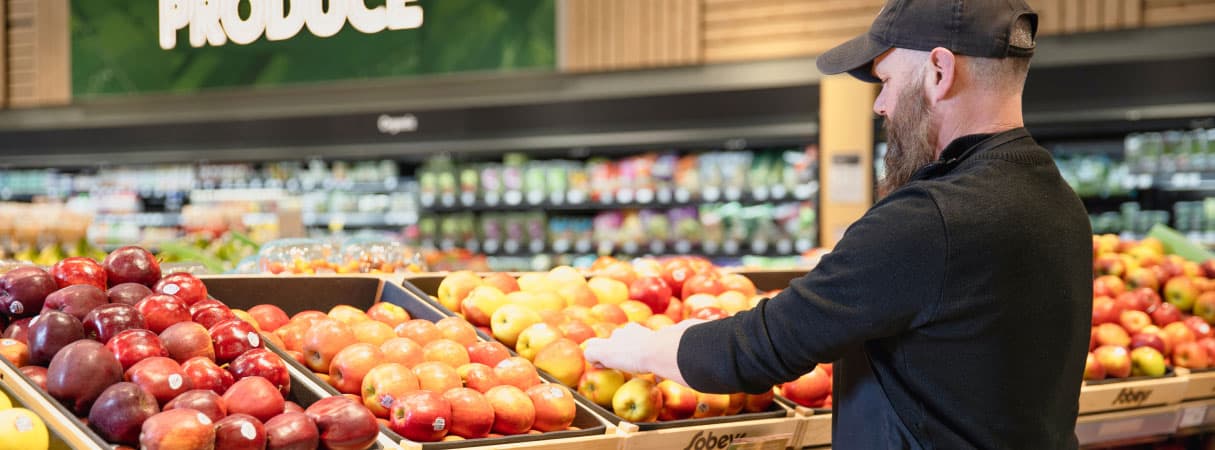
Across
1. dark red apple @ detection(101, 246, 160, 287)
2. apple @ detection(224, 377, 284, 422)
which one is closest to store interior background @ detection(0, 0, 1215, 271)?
dark red apple @ detection(101, 246, 160, 287)

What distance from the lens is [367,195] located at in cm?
879

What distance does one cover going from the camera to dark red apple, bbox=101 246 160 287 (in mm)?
2207

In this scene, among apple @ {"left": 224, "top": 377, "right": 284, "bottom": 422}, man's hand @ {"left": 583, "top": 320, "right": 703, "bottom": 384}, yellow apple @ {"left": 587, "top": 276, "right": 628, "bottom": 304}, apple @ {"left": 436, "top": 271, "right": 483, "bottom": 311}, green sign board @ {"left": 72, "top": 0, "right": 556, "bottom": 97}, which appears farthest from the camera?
green sign board @ {"left": 72, "top": 0, "right": 556, "bottom": 97}

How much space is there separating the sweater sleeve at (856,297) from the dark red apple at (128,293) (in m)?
1.18

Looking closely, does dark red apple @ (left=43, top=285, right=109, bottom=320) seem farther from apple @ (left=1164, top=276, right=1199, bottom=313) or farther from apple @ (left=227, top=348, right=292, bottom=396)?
apple @ (left=1164, top=276, right=1199, bottom=313)

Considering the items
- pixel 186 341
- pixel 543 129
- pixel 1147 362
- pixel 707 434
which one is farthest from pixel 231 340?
pixel 543 129

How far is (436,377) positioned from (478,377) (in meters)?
0.10

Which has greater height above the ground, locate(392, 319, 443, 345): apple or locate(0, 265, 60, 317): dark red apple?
locate(0, 265, 60, 317): dark red apple

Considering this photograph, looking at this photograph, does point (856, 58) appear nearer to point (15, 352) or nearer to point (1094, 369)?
point (15, 352)

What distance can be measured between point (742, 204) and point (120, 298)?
18.0 feet

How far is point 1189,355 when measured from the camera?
3414mm

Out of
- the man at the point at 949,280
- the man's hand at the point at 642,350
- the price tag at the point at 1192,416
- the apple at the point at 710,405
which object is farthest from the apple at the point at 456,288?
the price tag at the point at 1192,416

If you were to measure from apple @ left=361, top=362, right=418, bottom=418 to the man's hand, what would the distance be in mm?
357

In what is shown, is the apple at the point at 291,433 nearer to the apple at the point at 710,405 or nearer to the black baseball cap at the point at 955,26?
the apple at the point at 710,405
